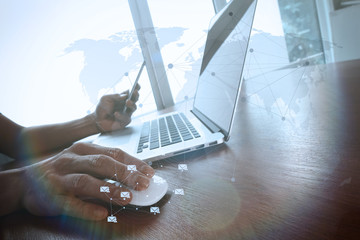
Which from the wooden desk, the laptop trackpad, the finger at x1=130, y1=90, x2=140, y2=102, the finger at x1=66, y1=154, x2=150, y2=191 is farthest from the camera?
the finger at x1=130, y1=90, x2=140, y2=102


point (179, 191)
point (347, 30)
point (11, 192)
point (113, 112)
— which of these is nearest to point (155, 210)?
point (179, 191)

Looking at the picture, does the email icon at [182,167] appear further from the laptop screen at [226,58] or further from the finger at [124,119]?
the finger at [124,119]

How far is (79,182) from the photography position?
0.30 metres

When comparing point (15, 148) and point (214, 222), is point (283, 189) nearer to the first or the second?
point (214, 222)

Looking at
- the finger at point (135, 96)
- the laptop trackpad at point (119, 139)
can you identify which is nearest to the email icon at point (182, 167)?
the laptop trackpad at point (119, 139)

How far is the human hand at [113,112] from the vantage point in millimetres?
794

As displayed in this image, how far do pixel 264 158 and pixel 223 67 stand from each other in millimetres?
232

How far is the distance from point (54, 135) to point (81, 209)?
0.62 meters

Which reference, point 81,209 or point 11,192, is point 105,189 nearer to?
point 81,209

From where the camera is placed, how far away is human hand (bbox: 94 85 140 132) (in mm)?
794

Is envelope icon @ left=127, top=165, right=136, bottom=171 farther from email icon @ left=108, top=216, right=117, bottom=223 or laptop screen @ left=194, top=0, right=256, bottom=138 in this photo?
laptop screen @ left=194, top=0, right=256, bottom=138

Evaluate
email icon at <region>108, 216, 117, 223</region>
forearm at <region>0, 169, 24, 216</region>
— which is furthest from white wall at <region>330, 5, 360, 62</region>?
forearm at <region>0, 169, 24, 216</region>

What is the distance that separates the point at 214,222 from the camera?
20 cm

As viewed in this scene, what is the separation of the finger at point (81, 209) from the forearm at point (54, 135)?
536mm
